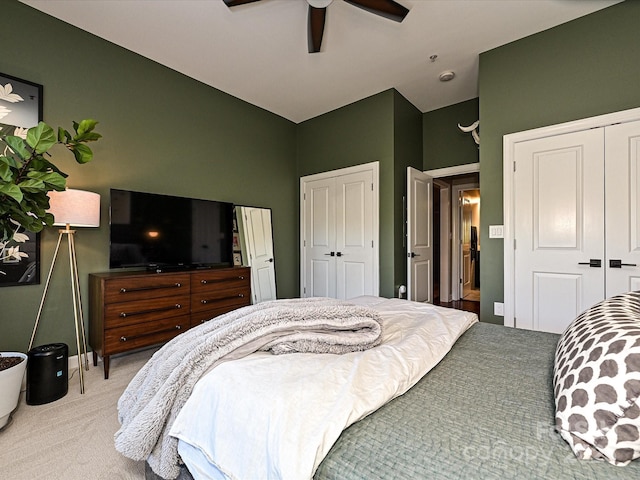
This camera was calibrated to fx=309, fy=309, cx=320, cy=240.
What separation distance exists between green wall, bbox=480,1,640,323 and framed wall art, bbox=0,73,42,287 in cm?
393

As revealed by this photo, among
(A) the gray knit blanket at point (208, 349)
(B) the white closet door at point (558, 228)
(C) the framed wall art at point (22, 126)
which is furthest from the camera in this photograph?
(B) the white closet door at point (558, 228)

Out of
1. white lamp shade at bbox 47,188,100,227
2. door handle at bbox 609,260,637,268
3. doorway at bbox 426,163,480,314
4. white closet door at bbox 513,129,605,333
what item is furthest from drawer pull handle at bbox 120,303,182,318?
doorway at bbox 426,163,480,314

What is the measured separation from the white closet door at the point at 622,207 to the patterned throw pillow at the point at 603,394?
2124mm

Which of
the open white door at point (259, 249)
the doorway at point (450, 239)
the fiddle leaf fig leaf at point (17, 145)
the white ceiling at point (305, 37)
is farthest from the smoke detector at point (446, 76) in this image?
the fiddle leaf fig leaf at point (17, 145)

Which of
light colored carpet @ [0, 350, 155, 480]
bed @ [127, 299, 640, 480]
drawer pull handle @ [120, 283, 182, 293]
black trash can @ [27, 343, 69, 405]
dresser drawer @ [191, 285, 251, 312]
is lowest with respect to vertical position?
light colored carpet @ [0, 350, 155, 480]

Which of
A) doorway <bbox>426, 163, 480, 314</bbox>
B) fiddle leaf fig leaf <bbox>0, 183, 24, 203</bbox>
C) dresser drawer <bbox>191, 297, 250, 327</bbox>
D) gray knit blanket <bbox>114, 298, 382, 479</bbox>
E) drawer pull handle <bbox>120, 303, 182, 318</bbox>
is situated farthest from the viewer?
doorway <bbox>426, 163, 480, 314</bbox>

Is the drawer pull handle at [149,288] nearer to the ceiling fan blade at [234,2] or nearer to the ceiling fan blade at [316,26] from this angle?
the ceiling fan blade at [234,2]

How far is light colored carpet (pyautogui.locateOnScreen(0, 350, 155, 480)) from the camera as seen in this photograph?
147 cm

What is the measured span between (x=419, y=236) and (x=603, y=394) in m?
3.50

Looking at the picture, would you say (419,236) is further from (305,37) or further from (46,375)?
(46,375)

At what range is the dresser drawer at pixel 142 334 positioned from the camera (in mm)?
2373

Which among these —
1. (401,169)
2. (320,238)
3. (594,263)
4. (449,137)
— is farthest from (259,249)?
(594,263)

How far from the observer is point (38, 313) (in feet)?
7.97

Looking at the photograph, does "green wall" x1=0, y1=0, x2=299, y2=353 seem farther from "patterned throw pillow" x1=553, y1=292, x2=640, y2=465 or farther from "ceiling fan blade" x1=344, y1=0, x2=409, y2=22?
"patterned throw pillow" x1=553, y1=292, x2=640, y2=465
